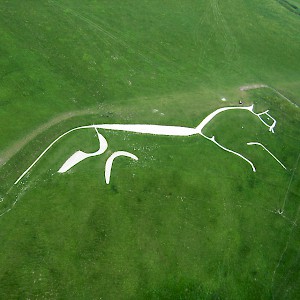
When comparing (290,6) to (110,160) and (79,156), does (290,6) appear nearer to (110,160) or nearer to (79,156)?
(110,160)

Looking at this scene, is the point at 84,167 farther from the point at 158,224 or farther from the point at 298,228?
the point at 298,228

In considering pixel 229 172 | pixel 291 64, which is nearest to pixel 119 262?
pixel 229 172

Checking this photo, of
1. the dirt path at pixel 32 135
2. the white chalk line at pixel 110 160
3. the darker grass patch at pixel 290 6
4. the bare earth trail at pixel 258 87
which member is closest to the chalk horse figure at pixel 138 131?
the white chalk line at pixel 110 160

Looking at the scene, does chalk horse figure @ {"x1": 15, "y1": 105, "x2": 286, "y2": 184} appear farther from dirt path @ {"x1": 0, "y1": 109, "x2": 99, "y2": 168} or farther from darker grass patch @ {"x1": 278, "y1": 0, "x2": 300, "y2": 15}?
darker grass patch @ {"x1": 278, "y1": 0, "x2": 300, "y2": 15}

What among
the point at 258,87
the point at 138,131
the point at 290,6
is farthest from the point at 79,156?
the point at 290,6

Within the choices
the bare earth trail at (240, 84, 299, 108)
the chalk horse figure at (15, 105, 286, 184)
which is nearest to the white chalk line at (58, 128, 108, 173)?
the chalk horse figure at (15, 105, 286, 184)

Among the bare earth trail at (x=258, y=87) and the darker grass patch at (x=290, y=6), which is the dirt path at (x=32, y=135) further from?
the darker grass patch at (x=290, y=6)
